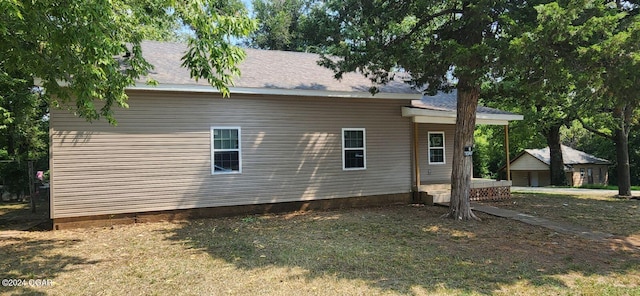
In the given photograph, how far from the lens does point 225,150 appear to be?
975cm

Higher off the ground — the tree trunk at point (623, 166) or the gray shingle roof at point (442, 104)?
the gray shingle roof at point (442, 104)

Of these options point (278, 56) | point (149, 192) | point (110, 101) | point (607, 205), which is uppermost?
point (278, 56)

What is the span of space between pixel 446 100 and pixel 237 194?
810 centimetres

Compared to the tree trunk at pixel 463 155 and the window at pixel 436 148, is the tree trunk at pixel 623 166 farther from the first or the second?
the tree trunk at pixel 463 155

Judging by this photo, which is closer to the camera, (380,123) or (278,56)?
(380,123)

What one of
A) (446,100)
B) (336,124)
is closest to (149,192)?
(336,124)

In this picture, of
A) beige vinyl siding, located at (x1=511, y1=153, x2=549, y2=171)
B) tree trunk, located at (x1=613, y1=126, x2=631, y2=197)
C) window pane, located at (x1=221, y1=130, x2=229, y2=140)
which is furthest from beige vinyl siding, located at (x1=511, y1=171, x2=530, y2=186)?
window pane, located at (x1=221, y1=130, x2=229, y2=140)

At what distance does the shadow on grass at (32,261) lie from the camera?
4988mm

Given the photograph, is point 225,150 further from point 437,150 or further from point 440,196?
point 437,150

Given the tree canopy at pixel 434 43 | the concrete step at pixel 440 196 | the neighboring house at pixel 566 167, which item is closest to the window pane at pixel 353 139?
the tree canopy at pixel 434 43

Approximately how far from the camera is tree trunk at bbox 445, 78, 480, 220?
8953 millimetres

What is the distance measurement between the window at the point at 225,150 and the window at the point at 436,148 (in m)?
6.61

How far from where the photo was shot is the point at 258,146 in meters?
10.1

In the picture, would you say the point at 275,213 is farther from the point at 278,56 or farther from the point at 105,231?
the point at 278,56
